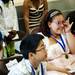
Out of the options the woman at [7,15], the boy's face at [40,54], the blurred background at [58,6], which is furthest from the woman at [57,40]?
the blurred background at [58,6]

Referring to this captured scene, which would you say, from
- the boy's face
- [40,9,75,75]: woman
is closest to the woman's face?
[40,9,75,75]: woman

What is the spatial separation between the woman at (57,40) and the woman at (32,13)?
1197 millimetres

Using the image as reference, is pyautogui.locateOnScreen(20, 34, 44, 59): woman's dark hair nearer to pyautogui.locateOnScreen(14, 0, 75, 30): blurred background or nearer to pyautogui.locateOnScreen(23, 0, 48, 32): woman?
pyautogui.locateOnScreen(23, 0, 48, 32): woman

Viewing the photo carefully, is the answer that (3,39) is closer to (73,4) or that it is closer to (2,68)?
(2,68)

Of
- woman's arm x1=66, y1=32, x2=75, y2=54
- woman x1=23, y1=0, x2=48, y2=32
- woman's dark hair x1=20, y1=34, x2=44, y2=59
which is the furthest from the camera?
woman x1=23, y1=0, x2=48, y2=32

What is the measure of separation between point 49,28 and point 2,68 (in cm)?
88

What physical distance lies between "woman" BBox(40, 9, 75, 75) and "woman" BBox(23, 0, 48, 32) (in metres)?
1.20

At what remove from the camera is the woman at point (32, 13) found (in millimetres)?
3980

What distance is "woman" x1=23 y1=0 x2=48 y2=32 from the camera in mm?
3980

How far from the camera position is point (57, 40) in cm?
278

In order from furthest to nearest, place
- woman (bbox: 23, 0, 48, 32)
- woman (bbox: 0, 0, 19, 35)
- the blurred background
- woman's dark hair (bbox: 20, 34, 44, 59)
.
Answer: the blurred background
woman (bbox: 23, 0, 48, 32)
woman (bbox: 0, 0, 19, 35)
woman's dark hair (bbox: 20, 34, 44, 59)

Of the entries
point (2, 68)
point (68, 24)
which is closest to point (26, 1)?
point (68, 24)

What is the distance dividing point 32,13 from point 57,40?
4.39ft

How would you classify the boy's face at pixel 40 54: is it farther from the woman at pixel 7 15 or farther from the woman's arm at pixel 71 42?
the woman at pixel 7 15
